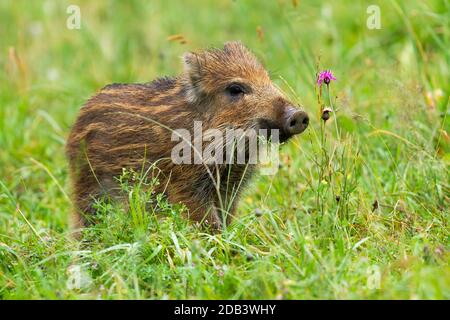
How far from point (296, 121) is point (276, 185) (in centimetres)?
93

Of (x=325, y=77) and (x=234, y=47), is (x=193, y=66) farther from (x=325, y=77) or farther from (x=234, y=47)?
(x=325, y=77)

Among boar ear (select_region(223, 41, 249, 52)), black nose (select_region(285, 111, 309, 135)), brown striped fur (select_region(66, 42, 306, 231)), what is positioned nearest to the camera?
black nose (select_region(285, 111, 309, 135))

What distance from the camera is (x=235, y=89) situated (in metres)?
5.61

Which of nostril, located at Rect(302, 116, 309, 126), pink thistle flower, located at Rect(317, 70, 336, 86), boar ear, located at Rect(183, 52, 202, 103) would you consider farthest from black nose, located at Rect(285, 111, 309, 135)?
boar ear, located at Rect(183, 52, 202, 103)

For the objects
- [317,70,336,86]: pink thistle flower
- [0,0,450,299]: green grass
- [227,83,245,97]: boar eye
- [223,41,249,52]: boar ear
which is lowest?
[0,0,450,299]: green grass

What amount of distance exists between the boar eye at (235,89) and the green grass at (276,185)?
0.49m

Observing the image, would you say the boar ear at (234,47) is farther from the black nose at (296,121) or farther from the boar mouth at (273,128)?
the black nose at (296,121)

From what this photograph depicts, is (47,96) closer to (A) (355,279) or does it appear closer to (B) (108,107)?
(B) (108,107)

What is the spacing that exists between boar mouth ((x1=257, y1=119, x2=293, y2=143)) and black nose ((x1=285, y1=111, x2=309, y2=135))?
52 millimetres

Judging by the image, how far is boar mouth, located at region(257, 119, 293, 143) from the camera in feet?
17.3

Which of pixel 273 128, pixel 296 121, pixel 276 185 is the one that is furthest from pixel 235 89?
pixel 276 185

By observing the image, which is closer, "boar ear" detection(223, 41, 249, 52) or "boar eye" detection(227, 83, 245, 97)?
"boar eye" detection(227, 83, 245, 97)

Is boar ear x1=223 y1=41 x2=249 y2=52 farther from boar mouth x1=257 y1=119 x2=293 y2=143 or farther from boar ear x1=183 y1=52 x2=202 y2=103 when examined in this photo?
boar mouth x1=257 y1=119 x2=293 y2=143

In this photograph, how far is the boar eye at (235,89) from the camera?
560 cm
